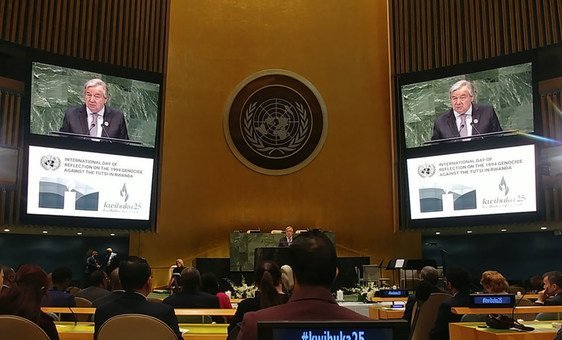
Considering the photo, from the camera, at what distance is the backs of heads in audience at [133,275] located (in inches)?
118

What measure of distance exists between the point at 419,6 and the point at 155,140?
653 centimetres

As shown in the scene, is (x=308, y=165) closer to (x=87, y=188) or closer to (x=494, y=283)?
(x=87, y=188)

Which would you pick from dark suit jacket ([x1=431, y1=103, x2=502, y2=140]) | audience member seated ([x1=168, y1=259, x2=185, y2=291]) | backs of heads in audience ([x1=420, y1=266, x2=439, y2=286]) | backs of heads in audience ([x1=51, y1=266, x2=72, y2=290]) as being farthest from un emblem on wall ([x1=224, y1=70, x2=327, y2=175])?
backs of heads in audience ([x1=420, y1=266, x2=439, y2=286])

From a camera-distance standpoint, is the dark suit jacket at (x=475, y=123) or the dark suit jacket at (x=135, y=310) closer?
the dark suit jacket at (x=135, y=310)

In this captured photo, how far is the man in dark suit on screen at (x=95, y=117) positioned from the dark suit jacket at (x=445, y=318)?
8.56 meters

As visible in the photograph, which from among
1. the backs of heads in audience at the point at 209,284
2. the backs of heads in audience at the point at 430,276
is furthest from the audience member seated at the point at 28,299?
the backs of heads in audience at the point at 430,276

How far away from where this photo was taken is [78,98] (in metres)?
11.1

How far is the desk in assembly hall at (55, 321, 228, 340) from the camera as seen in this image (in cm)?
296

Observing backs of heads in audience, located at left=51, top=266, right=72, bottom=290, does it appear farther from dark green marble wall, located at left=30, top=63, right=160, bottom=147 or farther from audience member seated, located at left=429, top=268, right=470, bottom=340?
dark green marble wall, located at left=30, top=63, right=160, bottom=147

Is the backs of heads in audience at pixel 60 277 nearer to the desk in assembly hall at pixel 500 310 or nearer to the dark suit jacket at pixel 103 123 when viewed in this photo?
the desk in assembly hall at pixel 500 310

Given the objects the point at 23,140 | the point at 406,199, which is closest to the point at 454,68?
the point at 406,199

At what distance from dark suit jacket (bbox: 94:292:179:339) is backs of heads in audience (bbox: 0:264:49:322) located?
0.95ft

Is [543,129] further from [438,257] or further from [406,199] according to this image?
[438,257]

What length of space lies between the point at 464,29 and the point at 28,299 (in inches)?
446
